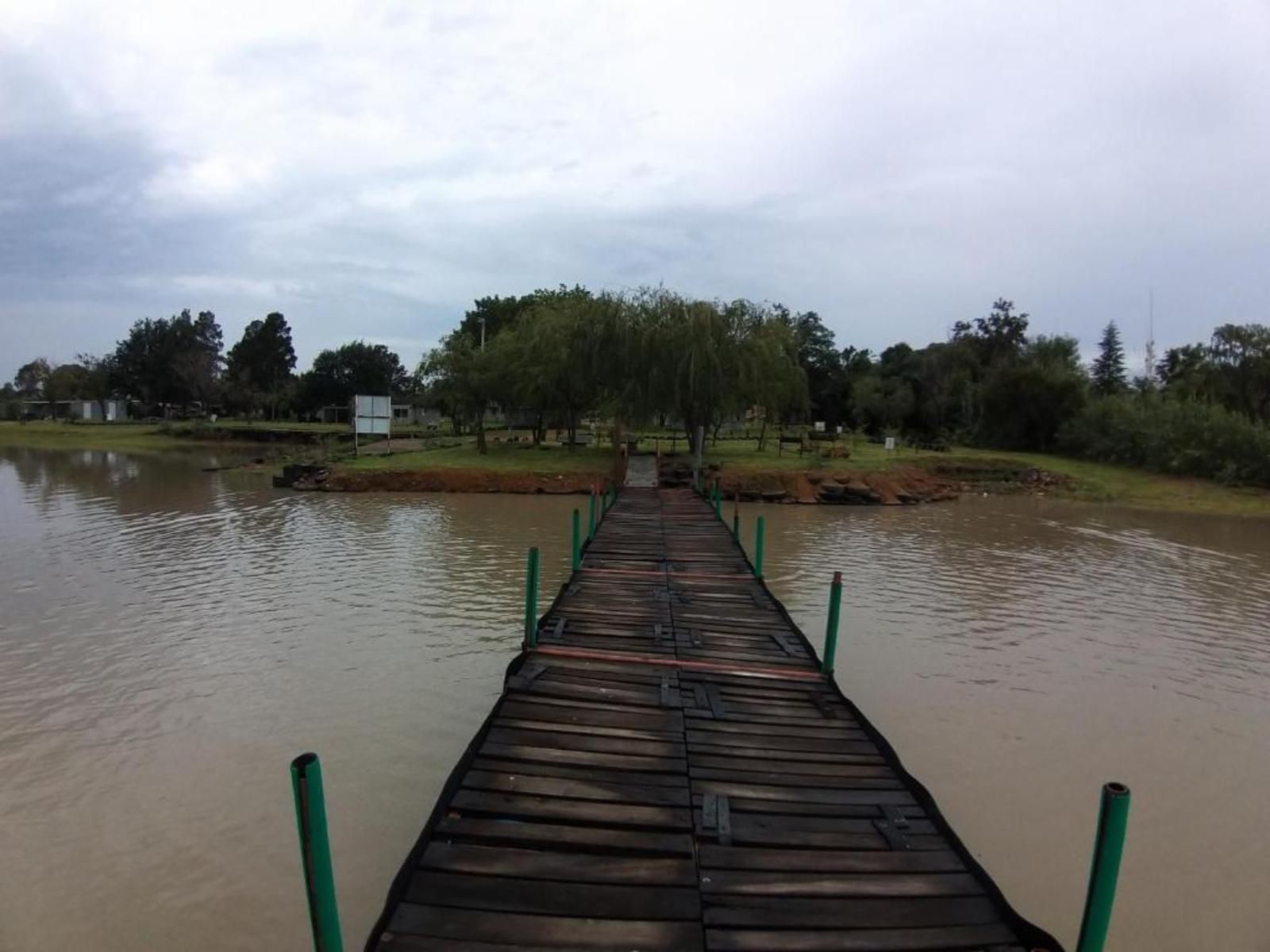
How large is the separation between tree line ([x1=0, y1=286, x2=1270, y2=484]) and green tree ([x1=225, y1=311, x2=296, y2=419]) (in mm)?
24775

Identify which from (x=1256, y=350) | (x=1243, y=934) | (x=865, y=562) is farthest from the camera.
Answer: (x=1256, y=350)

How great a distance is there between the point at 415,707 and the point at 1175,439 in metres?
32.8

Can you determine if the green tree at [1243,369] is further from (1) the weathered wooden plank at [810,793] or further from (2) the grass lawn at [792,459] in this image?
(1) the weathered wooden plank at [810,793]

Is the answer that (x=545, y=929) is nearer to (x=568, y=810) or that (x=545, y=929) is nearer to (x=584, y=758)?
(x=568, y=810)

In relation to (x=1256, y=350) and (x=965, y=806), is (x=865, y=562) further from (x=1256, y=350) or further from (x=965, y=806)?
(x=1256, y=350)

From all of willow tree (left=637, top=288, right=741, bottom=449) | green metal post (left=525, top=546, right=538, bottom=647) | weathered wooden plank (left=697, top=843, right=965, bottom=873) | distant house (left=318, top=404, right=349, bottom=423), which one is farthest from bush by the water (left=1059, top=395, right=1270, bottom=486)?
distant house (left=318, top=404, right=349, bottom=423)

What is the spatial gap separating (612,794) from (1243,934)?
12.6ft

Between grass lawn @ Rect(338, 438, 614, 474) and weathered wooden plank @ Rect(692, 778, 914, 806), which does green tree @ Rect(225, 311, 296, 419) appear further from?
weathered wooden plank @ Rect(692, 778, 914, 806)

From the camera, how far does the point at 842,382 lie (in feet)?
181

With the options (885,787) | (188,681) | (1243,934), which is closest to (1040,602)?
(1243,934)

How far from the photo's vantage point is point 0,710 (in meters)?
7.23

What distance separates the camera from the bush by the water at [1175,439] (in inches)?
1099

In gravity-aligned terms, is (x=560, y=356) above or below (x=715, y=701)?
above

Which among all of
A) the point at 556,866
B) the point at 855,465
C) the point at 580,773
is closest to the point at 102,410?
the point at 855,465
